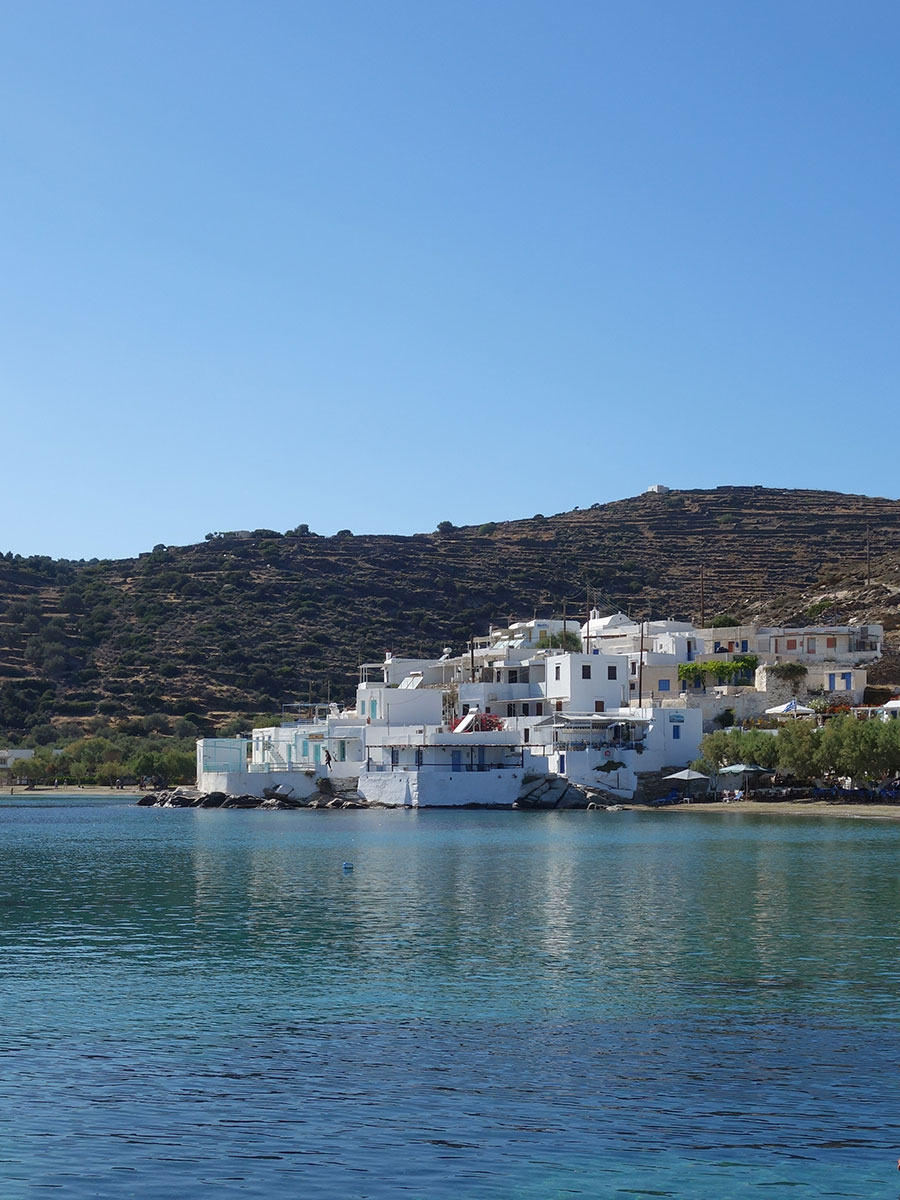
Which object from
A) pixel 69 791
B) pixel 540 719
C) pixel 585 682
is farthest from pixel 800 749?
pixel 69 791

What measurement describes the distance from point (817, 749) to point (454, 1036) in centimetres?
6029

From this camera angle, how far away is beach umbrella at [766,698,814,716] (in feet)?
285

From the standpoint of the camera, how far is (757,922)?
32.0 metres

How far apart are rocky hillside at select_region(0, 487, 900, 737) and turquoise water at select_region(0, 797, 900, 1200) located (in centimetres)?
9191

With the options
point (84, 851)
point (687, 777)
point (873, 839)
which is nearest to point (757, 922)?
point (873, 839)

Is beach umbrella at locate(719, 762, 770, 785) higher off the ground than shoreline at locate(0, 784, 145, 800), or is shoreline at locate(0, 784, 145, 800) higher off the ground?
beach umbrella at locate(719, 762, 770, 785)

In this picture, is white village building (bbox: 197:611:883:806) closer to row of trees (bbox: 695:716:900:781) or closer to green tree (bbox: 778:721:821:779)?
row of trees (bbox: 695:716:900:781)

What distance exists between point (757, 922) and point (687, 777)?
53334 millimetres

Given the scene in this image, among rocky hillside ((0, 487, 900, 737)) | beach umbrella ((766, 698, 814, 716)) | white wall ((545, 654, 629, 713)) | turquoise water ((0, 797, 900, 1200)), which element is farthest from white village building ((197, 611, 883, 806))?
turquoise water ((0, 797, 900, 1200))

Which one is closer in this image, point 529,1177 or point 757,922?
point 529,1177

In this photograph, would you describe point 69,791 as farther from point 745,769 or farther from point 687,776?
point 745,769

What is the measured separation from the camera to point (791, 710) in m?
87.8

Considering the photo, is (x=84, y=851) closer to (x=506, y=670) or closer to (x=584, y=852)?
(x=584, y=852)

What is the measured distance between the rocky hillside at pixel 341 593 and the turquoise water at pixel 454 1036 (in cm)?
9191
